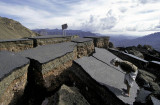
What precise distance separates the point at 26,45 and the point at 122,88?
5.80 m

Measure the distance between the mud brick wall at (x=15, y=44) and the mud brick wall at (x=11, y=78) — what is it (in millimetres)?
1550

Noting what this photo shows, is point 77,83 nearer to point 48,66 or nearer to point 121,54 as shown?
point 48,66

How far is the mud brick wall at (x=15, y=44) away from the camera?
22.0 ft

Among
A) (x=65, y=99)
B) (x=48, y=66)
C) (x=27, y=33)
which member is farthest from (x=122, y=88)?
(x=27, y=33)

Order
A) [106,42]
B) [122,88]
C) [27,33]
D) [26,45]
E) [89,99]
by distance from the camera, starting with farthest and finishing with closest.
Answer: [27,33]
[106,42]
[26,45]
[89,99]
[122,88]

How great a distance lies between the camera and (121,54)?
1248 centimetres

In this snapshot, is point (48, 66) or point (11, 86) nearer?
point (11, 86)

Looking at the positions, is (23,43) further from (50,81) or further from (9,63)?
(50,81)

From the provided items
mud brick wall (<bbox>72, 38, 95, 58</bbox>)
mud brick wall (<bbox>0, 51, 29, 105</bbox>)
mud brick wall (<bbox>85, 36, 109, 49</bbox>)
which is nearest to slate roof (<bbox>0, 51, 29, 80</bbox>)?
mud brick wall (<bbox>0, 51, 29, 105</bbox>)

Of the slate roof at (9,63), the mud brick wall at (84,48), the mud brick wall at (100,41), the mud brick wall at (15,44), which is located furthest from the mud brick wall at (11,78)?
the mud brick wall at (100,41)

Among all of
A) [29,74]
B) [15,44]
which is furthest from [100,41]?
[29,74]

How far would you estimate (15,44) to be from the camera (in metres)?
7.18

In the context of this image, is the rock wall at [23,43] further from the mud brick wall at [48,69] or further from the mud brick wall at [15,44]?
the mud brick wall at [48,69]

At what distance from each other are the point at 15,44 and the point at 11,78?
3.48 meters
